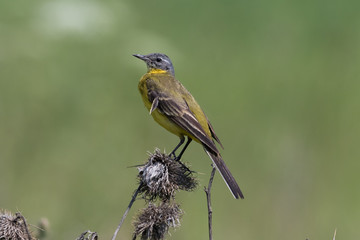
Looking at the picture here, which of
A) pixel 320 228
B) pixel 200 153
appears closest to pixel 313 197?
pixel 320 228

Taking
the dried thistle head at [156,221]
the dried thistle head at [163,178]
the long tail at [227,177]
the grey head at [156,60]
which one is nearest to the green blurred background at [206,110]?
the grey head at [156,60]

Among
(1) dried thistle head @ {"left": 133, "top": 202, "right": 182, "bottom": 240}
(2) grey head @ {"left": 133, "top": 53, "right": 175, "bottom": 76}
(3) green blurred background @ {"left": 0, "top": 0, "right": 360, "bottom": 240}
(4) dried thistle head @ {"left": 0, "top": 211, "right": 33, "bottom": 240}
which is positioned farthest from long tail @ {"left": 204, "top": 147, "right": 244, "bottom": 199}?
(4) dried thistle head @ {"left": 0, "top": 211, "right": 33, "bottom": 240}

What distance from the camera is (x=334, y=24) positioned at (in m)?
9.66

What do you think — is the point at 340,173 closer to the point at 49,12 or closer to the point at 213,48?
the point at 213,48

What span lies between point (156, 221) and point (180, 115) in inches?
70.4

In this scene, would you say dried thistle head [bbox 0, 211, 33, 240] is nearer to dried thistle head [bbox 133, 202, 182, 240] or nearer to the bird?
dried thistle head [bbox 133, 202, 182, 240]

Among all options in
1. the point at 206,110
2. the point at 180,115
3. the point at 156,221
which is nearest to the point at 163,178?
the point at 156,221

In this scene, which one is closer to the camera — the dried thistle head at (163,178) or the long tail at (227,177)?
the dried thistle head at (163,178)

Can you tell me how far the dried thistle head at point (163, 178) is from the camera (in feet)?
17.8

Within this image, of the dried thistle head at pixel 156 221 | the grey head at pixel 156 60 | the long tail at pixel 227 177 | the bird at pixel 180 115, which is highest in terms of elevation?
the grey head at pixel 156 60

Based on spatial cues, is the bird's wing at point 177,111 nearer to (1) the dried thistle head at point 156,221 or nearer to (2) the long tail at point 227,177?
(2) the long tail at point 227,177

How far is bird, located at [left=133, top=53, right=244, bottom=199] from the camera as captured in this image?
658cm

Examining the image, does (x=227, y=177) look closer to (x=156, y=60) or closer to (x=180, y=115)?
(x=180, y=115)

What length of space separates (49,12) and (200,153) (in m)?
3.32
